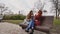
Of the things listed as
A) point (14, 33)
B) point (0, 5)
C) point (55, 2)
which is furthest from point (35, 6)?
point (14, 33)

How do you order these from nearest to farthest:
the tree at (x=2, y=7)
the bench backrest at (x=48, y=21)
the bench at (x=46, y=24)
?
the bench at (x=46, y=24) < the bench backrest at (x=48, y=21) < the tree at (x=2, y=7)

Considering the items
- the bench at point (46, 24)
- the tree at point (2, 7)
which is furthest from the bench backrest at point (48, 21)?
the tree at point (2, 7)

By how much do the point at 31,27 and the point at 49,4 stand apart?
16.4 metres

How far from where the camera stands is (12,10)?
23641 millimetres

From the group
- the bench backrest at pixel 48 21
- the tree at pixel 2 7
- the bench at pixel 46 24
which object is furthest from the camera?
the tree at pixel 2 7

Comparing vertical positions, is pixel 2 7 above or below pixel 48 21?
Result: above

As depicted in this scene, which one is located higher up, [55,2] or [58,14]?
[55,2]

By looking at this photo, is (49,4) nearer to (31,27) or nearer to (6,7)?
(6,7)

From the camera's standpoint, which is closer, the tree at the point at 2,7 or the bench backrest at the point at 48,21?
the bench backrest at the point at 48,21

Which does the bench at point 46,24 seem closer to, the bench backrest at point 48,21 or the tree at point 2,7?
the bench backrest at point 48,21

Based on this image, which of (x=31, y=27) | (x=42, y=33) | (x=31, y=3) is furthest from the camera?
(x=31, y=3)

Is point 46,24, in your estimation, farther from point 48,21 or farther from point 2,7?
point 2,7

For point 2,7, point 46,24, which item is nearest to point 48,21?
point 46,24

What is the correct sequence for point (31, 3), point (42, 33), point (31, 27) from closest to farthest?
point (42, 33), point (31, 27), point (31, 3)
